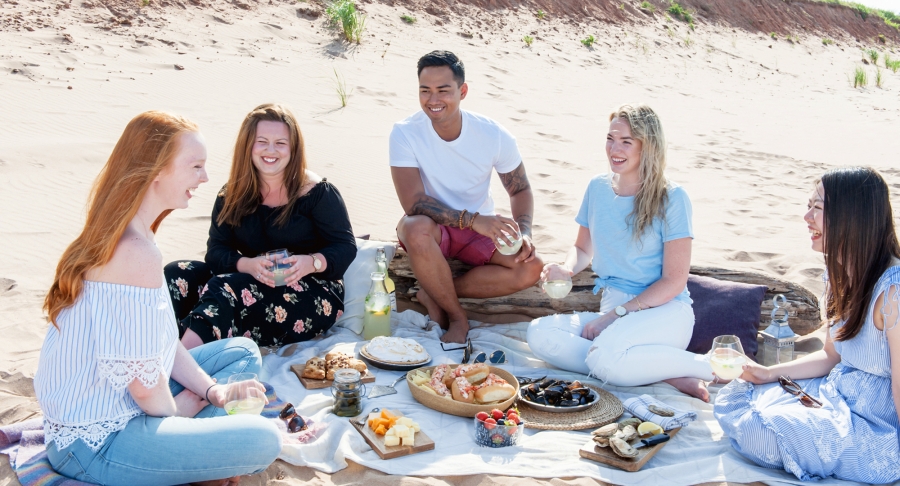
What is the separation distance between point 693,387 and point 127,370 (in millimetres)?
2857

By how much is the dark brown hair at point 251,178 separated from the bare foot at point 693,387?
2458 millimetres

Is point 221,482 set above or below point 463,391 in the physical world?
below

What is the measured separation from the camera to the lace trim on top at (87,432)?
9.14 feet

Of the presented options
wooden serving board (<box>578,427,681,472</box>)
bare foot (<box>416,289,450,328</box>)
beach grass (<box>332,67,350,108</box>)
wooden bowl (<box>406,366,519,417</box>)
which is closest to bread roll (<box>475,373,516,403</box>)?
wooden bowl (<box>406,366,519,417</box>)

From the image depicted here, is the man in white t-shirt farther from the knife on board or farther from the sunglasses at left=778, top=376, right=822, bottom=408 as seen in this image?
the sunglasses at left=778, top=376, right=822, bottom=408

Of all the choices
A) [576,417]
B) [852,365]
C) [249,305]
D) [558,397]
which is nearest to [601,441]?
[576,417]

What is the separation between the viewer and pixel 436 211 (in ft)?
16.6

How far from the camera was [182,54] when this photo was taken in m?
12.6

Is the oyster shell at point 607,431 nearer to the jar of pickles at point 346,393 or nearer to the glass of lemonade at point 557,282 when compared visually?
the glass of lemonade at point 557,282

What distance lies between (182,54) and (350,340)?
9.28 m

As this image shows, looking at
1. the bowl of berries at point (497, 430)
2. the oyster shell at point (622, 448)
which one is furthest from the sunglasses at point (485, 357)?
the oyster shell at point (622, 448)

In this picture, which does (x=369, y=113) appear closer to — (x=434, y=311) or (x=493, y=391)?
(x=434, y=311)

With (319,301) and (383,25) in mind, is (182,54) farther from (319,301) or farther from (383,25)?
(319,301)

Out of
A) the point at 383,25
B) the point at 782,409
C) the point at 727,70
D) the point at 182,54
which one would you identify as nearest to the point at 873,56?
the point at 727,70
